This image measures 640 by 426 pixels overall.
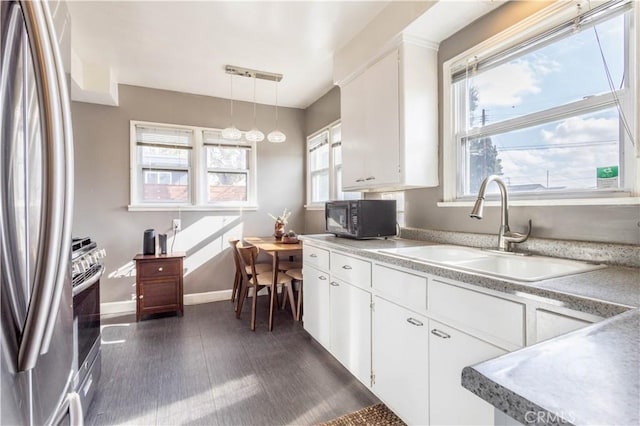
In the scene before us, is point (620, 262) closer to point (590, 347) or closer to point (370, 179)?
point (590, 347)

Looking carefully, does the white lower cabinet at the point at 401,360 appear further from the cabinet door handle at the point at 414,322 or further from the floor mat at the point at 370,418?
the floor mat at the point at 370,418

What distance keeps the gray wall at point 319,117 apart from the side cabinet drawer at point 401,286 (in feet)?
7.30

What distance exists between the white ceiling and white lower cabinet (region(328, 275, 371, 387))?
5.98 feet

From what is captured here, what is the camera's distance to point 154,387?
204 centimetres

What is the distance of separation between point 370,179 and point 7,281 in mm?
2232

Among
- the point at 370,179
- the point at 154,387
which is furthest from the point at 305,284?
the point at 154,387

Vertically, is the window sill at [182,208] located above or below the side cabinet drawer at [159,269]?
above

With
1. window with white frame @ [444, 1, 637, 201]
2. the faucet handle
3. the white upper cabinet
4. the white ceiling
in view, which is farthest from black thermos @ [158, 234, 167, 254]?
the faucet handle

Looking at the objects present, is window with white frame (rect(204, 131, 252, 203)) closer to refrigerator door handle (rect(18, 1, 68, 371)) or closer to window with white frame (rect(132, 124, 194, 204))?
window with white frame (rect(132, 124, 194, 204))

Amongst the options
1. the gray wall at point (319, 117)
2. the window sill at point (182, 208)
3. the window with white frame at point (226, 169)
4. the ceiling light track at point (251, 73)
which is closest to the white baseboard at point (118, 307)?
the window sill at point (182, 208)

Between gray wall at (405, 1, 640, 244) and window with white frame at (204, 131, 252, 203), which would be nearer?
gray wall at (405, 1, 640, 244)

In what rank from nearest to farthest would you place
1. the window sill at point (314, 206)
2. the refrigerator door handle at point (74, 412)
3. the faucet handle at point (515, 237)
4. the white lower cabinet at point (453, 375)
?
1. the refrigerator door handle at point (74, 412)
2. the white lower cabinet at point (453, 375)
3. the faucet handle at point (515, 237)
4. the window sill at point (314, 206)

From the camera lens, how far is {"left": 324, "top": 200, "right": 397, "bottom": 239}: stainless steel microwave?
2.37 m

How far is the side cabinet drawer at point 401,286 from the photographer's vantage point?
4.75 feet
